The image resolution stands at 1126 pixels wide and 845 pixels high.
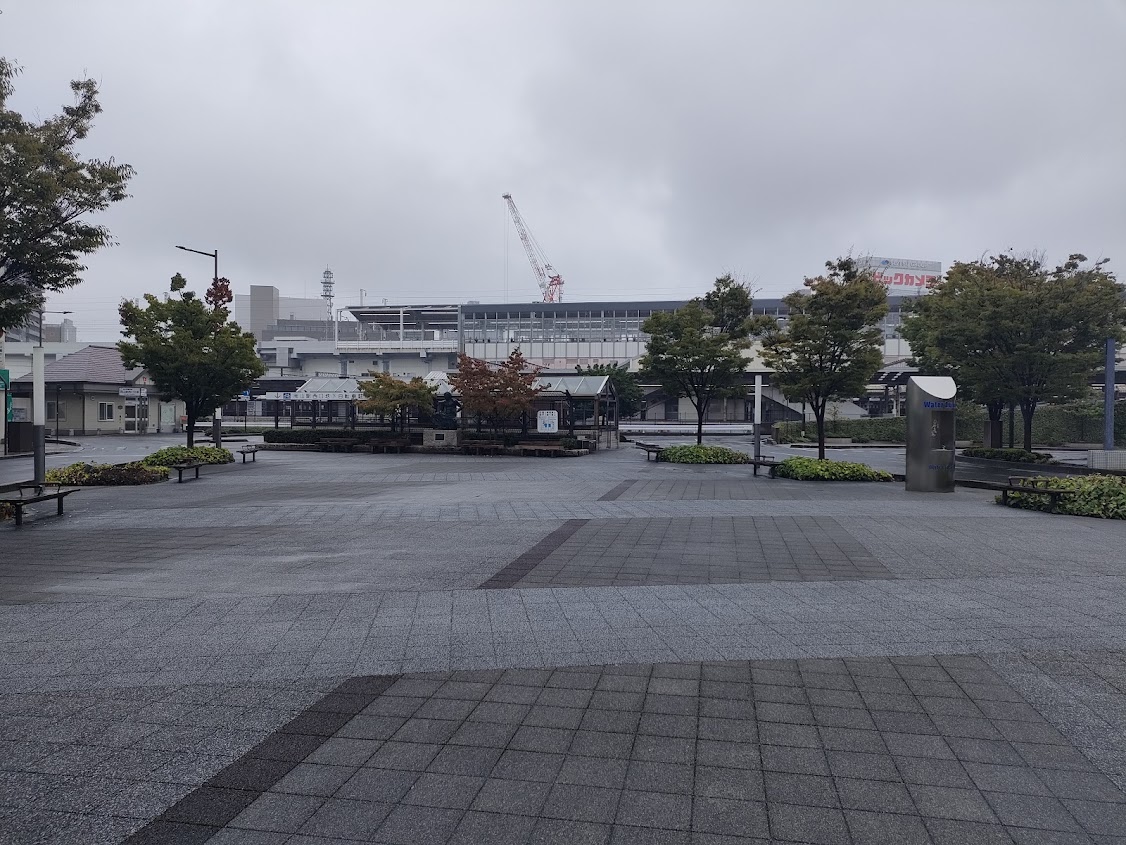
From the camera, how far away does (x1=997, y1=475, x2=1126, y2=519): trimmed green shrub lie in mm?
12617

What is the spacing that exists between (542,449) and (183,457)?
43.3 ft

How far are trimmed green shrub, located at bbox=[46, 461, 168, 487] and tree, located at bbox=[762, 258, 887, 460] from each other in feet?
53.2


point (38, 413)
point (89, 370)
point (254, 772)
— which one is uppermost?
point (89, 370)

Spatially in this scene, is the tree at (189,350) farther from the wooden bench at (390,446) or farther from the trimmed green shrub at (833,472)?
the trimmed green shrub at (833,472)

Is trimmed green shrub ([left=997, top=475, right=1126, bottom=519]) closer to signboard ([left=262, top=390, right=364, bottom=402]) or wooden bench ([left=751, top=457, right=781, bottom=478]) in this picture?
wooden bench ([left=751, top=457, right=781, bottom=478])

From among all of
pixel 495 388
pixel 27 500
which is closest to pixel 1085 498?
pixel 27 500

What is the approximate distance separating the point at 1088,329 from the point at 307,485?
21.5 metres

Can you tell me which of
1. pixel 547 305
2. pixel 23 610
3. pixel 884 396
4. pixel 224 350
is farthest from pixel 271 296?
pixel 23 610

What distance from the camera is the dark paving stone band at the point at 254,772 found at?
3.24 metres

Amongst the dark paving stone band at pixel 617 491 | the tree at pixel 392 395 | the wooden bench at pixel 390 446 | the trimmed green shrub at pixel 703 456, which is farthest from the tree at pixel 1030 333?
the wooden bench at pixel 390 446

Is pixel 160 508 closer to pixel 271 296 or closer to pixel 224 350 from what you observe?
pixel 224 350

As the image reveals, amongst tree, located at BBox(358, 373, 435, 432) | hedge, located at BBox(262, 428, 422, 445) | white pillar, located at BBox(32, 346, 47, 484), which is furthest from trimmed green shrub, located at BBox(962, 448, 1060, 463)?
white pillar, located at BBox(32, 346, 47, 484)

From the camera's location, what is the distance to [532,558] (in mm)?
9039

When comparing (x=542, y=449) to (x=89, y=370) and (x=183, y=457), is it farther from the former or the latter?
(x=89, y=370)
